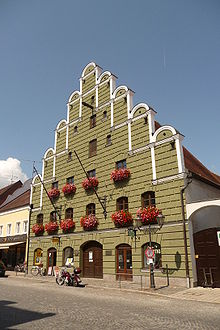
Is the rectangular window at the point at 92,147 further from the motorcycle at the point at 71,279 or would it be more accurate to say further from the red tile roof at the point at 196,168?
the motorcycle at the point at 71,279

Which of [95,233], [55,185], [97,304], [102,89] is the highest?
[102,89]

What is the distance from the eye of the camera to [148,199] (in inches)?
737

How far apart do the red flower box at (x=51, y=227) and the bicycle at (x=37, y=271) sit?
3.27 metres

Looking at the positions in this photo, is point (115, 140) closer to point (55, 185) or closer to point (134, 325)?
point (55, 185)

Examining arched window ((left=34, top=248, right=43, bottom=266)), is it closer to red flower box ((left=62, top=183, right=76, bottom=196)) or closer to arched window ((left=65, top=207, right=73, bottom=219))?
arched window ((left=65, top=207, right=73, bottom=219))

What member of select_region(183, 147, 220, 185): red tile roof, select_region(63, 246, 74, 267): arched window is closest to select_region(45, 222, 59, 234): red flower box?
select_region(63, 246, 74, 267): arched window

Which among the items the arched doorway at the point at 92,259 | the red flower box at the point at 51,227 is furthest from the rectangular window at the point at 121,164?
the red flower box at the point at 51,227

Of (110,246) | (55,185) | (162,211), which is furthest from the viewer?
(55,185)

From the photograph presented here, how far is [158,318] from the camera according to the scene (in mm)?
8578

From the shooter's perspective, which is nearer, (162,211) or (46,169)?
(162,211)

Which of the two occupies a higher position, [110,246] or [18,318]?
[110,246]

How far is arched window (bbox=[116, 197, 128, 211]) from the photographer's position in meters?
20.1

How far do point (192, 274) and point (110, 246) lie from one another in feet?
21.6

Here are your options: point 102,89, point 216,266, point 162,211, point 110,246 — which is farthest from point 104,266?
point 102,89
